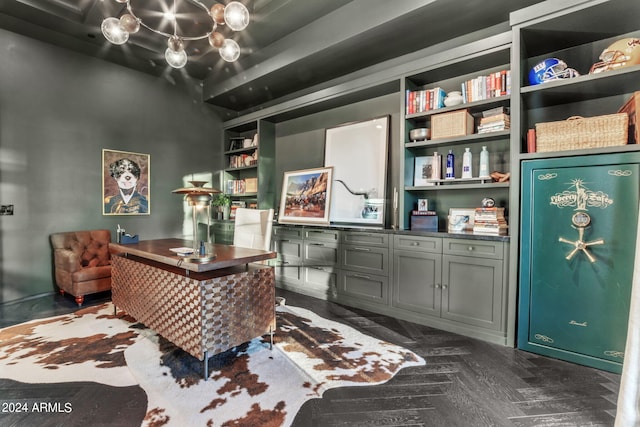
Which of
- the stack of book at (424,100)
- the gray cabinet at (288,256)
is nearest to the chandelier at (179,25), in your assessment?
the stack of book at (424,100)

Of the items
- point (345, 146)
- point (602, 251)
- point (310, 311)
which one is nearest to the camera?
point (602, 251)

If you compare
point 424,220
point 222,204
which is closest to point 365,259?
point 424,220

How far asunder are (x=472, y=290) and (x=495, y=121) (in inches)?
62.1

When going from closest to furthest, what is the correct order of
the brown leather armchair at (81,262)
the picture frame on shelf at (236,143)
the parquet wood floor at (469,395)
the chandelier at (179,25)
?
the parquet wood floor at (469,395) → the chandelier at (179,25) → the brown leather armchair at (81,262) → the picture frame on shelf at (236,143)

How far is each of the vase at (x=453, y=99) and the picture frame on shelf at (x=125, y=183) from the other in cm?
433

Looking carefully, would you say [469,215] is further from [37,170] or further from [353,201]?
[37,170]

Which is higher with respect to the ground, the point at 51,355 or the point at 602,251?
the point at 602,251

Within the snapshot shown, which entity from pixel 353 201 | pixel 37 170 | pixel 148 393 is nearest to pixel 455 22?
pixel 353 201

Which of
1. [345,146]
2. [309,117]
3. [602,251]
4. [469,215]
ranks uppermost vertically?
[309,117]

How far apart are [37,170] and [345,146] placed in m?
3.92

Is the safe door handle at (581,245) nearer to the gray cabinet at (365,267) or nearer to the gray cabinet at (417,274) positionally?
the gray cabinet at (417,274)

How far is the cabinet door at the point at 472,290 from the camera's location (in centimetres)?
262

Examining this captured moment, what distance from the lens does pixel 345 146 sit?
4152 mm

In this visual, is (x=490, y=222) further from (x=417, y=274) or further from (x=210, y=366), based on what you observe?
(x=210, y=366)
